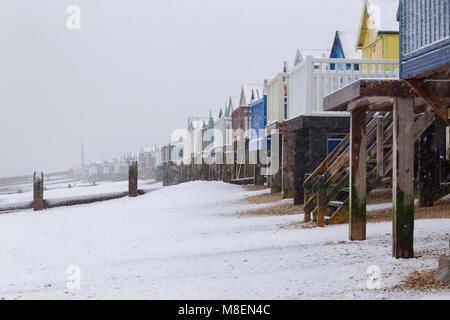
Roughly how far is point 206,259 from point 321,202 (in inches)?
127

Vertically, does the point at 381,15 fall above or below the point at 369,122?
above

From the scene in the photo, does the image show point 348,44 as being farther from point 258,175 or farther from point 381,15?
point 258,175

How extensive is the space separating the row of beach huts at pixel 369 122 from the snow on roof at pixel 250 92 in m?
10.7

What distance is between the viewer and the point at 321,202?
29.5ft

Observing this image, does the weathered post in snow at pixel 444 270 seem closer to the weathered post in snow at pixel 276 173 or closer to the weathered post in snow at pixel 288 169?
the weathered post in snow at pixel 288 169

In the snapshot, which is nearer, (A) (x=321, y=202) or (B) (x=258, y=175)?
(A) (x=321, y=202)

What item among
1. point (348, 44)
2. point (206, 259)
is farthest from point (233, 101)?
point (206, 259)

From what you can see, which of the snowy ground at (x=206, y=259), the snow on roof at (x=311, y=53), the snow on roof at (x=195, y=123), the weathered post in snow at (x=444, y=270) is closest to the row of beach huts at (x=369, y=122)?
the snowy ground at (x=206, y=259)

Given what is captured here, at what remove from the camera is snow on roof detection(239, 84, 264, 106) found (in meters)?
33.5

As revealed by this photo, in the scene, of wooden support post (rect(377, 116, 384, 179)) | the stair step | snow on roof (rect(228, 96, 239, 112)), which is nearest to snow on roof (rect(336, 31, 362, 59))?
wooden support post (rect(377, 116, 384, 179))

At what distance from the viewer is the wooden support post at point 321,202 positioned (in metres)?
8.84

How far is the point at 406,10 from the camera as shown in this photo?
6.02 metres

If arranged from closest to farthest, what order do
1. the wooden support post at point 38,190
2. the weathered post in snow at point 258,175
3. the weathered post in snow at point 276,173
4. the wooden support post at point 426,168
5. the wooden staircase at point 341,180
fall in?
the wooden staircase at point 341,180 < the wooden support post at point 426,168 < the wooden support post at point 38,190 < the weathered post in snow at point 276,173 < the weathered post in snow at point 258,175
